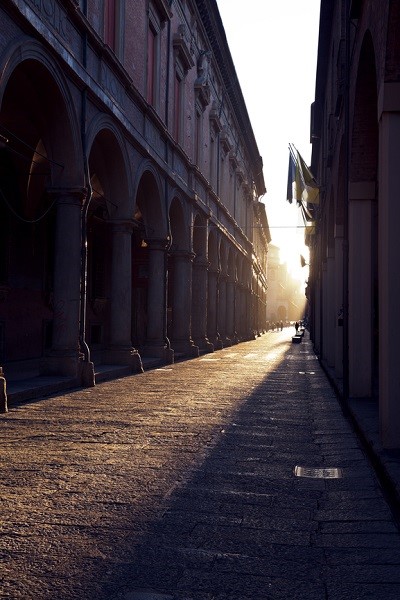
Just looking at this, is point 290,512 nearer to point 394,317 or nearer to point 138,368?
point 394,317

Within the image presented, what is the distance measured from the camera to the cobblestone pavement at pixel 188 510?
10.4 ft

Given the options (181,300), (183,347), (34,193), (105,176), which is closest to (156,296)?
(181,300)

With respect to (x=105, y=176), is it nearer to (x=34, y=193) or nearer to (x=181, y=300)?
(x=34, y=193)

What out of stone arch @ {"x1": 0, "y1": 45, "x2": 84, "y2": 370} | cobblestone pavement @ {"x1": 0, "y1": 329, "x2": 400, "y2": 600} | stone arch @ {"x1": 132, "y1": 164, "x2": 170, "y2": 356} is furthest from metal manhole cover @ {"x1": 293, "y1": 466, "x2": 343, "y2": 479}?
stone arch @ {"x1": 132, "y1": 164, "x2": 170, "y2": 356}

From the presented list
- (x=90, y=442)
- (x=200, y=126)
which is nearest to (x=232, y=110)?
(x=200, y=126)

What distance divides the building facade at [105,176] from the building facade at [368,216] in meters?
4.30

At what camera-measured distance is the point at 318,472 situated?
5629 mm

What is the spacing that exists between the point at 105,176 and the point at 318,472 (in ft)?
35.1

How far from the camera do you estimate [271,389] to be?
1227cm

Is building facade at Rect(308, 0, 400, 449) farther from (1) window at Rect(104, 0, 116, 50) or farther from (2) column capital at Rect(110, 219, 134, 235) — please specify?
(1) window at Rect(104, 0, 116, 50)

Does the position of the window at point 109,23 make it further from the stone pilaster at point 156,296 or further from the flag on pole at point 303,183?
the flag on pole at point 303,183

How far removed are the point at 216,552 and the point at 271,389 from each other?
8793 mm

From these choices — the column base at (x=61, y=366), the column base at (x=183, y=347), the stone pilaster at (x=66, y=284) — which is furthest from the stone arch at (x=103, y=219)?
the column base at (x=61, y=366)

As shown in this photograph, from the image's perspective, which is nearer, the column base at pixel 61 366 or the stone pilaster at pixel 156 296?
the column base at pixel 61 366
